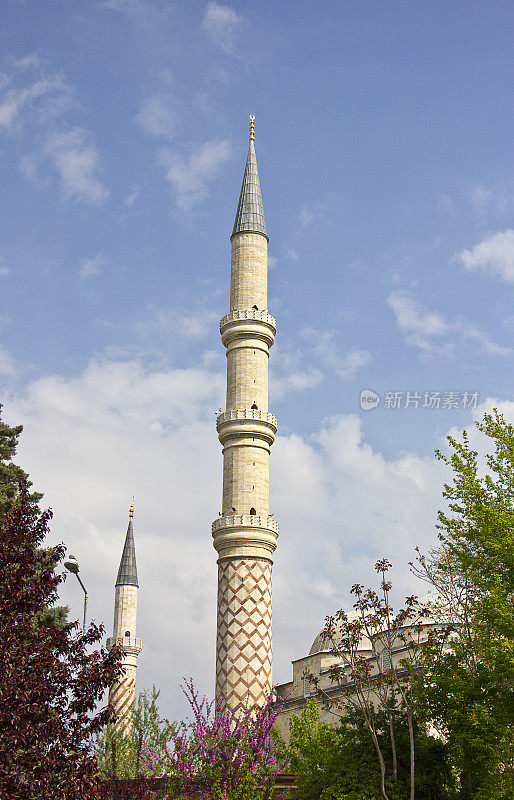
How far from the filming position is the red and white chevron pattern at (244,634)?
3241cm

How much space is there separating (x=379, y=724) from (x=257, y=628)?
379 inches

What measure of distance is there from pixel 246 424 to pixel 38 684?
2423 cm

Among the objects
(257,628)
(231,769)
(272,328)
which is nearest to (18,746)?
(231,769)

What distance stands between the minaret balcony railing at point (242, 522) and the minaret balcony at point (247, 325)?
25.6 feet

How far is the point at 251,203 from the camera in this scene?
40.1 metres

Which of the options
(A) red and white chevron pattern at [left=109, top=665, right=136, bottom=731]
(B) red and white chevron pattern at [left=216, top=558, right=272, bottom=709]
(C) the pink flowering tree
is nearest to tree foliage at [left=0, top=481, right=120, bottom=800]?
(C) the pink flowering tree

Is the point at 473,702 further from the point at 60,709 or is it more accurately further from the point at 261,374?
the point at 261,374

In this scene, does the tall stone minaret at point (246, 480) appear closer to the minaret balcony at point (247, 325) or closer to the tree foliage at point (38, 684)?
Answer: the minaret balcony at point (247, 325)

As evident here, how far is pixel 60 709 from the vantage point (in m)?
12.4

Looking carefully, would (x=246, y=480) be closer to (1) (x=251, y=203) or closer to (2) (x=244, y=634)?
(2) (x=244, y=634)

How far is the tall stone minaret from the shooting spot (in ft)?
108

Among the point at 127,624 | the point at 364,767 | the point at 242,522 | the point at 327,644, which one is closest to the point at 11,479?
the point at 242,522

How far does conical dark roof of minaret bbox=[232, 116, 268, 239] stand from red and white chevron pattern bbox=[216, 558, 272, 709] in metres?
14.7

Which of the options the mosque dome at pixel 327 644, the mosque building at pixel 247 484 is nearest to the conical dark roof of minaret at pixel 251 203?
the mosque building at pixel 247 484
